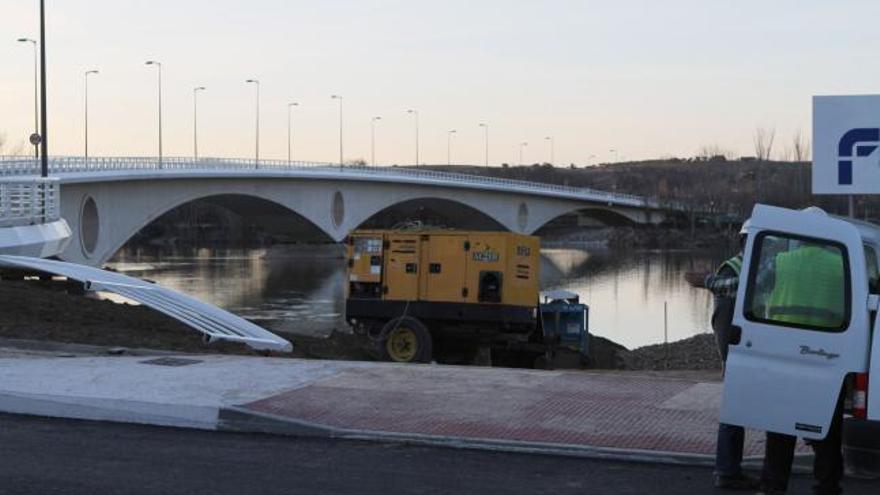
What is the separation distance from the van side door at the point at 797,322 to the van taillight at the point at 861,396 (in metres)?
0.06

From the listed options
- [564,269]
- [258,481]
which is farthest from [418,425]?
[564,269]

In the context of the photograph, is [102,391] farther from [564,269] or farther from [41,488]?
[564,269]

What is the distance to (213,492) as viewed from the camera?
666 centimetres

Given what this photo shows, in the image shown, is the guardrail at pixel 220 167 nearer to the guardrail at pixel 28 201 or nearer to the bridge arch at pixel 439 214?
the bridge arch at pixel 439 214

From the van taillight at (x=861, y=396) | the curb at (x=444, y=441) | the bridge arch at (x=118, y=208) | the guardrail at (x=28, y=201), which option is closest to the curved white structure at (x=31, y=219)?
the guardrail at (x=28, y=201)

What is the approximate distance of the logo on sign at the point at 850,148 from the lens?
33.3 feet

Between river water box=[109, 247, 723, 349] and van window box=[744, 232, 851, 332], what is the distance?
2004cm

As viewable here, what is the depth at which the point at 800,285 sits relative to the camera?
246 inches

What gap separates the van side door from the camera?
243 inches

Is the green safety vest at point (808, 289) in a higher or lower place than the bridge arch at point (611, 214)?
lower

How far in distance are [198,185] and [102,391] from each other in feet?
168

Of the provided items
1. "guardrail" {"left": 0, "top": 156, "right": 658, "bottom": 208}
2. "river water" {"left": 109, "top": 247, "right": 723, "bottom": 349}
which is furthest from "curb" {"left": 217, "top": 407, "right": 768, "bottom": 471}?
"guardrail" {"left": 0, "top": 156, "right": 658, "bottom": 208}

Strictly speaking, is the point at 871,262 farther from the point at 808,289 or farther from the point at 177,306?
the point at 177,306

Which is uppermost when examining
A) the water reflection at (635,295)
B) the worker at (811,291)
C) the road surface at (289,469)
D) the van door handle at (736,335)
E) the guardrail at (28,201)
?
the guardrail at (28,201)
